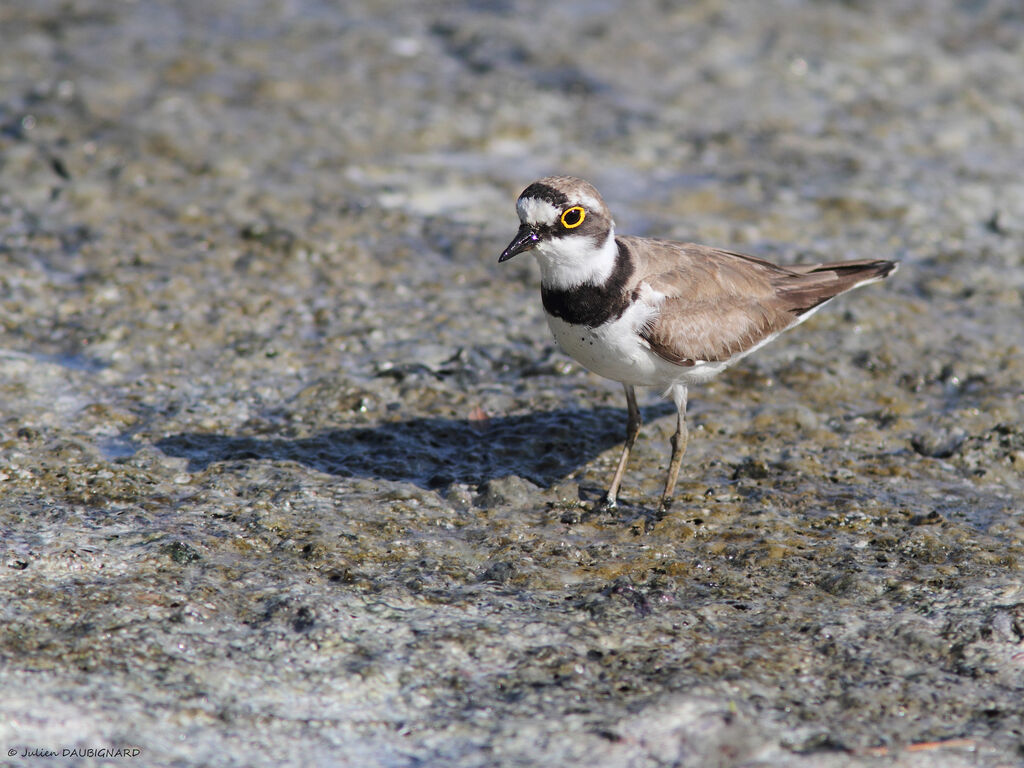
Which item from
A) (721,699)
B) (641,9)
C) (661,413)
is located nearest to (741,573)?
(721,699)

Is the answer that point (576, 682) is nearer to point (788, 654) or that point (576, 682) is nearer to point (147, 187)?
point (788, 654)

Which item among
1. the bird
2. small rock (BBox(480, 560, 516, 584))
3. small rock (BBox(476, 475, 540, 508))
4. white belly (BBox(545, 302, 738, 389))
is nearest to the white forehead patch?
the bird

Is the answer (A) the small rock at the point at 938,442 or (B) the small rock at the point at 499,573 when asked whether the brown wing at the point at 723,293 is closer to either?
(A) the small rock at the point at 938,442

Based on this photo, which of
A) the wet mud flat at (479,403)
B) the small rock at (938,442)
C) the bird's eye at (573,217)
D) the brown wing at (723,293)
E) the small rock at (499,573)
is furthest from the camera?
the small rock at (938,442)

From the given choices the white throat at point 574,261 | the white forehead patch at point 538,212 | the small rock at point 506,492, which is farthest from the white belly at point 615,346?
the small rock at point 506,492

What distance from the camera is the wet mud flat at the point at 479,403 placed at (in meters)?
3.77

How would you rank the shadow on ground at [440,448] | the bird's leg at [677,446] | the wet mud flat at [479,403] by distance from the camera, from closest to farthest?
the wet mud flat at [479,403] → the bird's leg at [677,446] → the shadow on ground at [440,448]

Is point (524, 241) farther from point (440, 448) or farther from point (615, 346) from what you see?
point (440, 448)

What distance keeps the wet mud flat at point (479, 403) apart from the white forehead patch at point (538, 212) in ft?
4.15

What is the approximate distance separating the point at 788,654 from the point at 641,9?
8.02 meters

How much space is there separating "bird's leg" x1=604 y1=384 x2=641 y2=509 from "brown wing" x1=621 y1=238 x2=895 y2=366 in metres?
0.43

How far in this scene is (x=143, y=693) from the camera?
12.1 ft

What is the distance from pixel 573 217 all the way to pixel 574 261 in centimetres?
20

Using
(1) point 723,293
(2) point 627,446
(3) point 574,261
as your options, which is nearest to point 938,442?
(1) point 723,293
